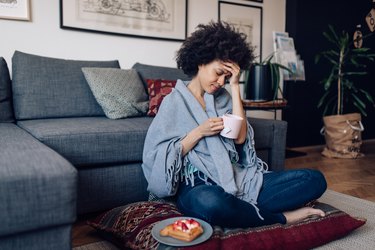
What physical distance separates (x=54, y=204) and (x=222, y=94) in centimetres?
96

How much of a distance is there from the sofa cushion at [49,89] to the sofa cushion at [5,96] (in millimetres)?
36

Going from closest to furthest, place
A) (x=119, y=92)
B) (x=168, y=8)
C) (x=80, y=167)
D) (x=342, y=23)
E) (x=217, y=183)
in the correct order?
1. (x=217, y=183)
2. (x=80, y=167)
3. (x=119, y=92)
4. (x=168, y=8)
5. (x=342, y=23)

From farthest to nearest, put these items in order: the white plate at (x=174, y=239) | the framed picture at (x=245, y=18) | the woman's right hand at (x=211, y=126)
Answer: the framed picture at (x=245, y=18) < the woman's right hand at (x=211, y=126) < the white plate at (x=174, y=239)

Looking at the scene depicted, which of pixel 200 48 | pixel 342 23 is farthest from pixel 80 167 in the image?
pixel 342 23

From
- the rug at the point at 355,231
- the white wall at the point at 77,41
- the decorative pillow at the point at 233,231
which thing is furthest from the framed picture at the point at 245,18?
the decorative pillow at the point at 233,231

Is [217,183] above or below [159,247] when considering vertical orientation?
above

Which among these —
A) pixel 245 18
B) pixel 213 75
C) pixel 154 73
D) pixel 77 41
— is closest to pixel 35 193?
pixel 213 75

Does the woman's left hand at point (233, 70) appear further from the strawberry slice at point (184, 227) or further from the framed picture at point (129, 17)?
the framed picture at point (129, 17)

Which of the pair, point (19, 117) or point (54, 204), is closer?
point (54, 204)

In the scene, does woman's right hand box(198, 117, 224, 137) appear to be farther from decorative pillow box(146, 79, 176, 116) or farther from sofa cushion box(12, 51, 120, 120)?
sofa cushion box(12, 51, 120, 120)

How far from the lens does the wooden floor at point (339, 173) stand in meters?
1.70

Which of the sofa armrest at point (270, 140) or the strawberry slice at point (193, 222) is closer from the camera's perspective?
the strawberry slice at point (193, 222)

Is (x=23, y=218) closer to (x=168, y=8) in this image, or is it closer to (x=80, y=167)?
(x=80, y=167)

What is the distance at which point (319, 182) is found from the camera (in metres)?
1.51
